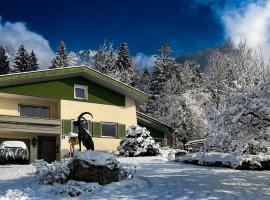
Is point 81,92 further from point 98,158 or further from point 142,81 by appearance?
point 142,81

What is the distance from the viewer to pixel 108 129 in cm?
3344

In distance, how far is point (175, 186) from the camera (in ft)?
45.7

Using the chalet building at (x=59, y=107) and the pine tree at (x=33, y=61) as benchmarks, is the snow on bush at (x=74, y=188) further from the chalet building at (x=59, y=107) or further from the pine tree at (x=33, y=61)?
the pine tree at (x=33, y=61)

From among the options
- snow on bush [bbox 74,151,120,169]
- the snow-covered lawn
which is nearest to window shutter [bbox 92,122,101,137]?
the snow-covered lawn

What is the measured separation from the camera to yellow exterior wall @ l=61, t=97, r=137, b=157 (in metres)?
31.3

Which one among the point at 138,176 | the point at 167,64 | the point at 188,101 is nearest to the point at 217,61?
the point at 188,101

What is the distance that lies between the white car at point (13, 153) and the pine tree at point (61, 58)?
40384 mm

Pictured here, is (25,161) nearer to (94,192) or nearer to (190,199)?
(94,192)

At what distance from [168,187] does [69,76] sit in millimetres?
20183

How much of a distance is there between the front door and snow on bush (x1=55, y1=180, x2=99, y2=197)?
1818 cm

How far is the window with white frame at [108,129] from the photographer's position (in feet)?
109

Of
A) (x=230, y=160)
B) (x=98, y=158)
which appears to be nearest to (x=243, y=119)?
(x=98, y=158)

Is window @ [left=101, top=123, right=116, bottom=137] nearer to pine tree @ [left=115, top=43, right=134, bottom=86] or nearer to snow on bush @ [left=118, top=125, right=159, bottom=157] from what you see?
snow on bush @ [left=118, top=125, right=159, bottom=157]

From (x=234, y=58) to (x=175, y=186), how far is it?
112 feet
